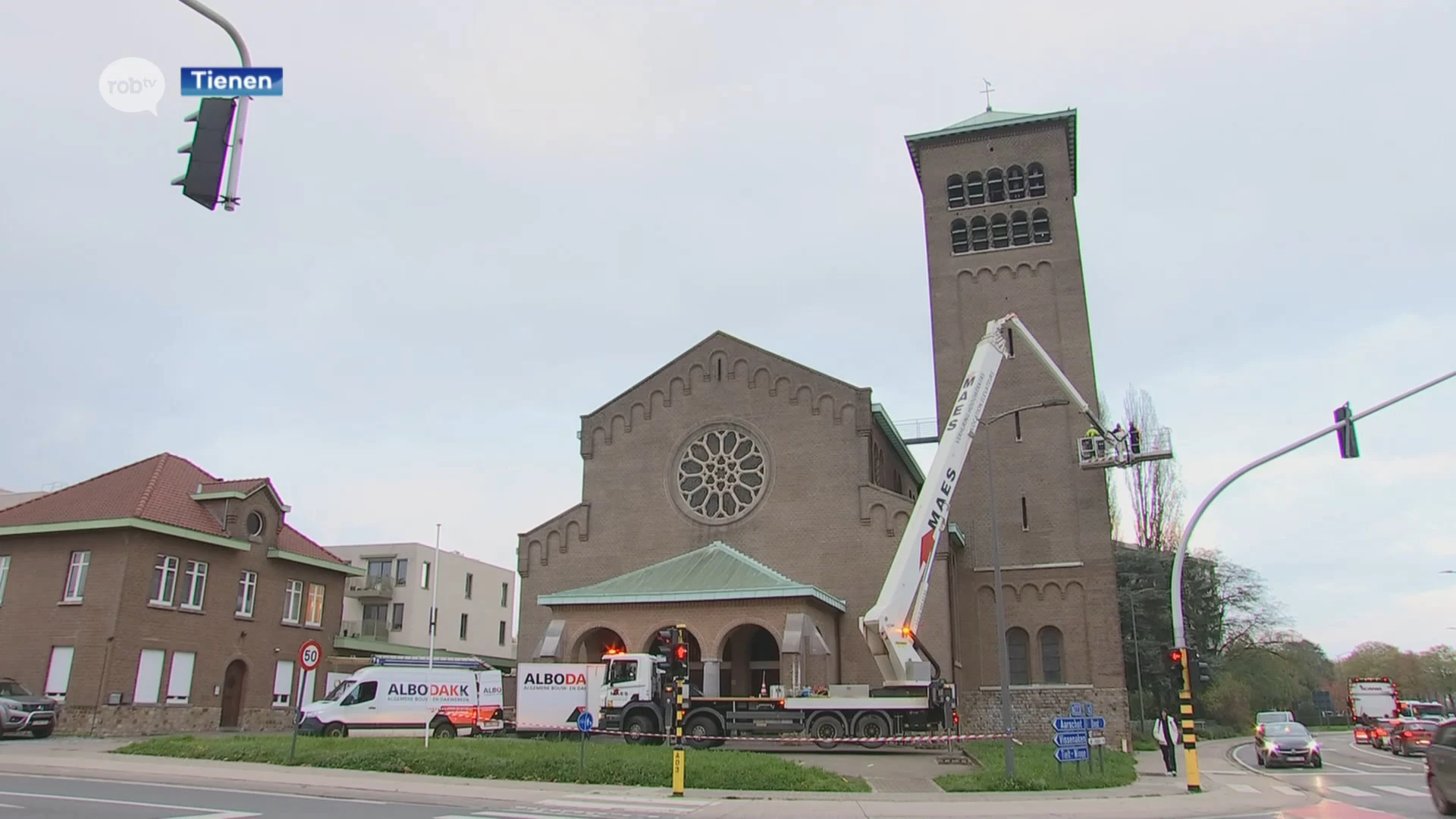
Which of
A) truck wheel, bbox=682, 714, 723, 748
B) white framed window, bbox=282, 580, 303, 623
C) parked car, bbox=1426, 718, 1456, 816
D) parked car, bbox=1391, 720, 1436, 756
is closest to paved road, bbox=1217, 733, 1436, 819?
parked car, bbox=1426, 718, 1456, 816

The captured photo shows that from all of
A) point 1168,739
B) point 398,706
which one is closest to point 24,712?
point 398,706

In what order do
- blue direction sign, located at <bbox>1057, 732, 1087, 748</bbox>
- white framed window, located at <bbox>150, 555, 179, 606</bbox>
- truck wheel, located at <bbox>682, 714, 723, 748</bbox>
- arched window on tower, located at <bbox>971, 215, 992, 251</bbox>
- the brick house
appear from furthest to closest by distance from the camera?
arched window on tower, located at <bbox>971, 215, 992, 251</bbox> → white framed window, located at <bbox>150, 555, 179, 606</bbox> → the brick house → truck wheel, located at <bbox>682, 714, 723, 748</bbox> → blue direction sign, located at <bbox>1057, 732, 1087, 748</bbox>

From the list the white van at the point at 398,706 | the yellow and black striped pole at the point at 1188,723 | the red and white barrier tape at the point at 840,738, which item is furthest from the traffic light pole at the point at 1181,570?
the white van at the point at 398,706

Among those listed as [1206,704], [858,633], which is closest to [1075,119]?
[858,633]

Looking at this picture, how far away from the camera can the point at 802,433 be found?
129 feet

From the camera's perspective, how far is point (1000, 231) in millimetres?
43438

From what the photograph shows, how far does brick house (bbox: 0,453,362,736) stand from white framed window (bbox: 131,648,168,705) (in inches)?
1.4

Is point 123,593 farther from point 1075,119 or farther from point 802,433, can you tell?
point 1075,119

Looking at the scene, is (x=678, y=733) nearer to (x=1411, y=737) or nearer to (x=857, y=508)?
(x=857, y=508)

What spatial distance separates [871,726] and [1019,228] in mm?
24384

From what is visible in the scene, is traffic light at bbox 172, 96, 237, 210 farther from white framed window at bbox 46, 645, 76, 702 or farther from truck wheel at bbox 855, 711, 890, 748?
white framed window at bbox 46, 645, 76, 702

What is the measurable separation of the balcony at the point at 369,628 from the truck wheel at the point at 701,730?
39875 mm

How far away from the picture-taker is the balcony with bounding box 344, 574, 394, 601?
62.7m

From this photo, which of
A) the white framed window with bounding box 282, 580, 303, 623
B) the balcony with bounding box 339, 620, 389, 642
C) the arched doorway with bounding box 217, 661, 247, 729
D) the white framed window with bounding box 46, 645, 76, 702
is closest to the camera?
the white framed window with bounding box 46, 645, 76, 702
